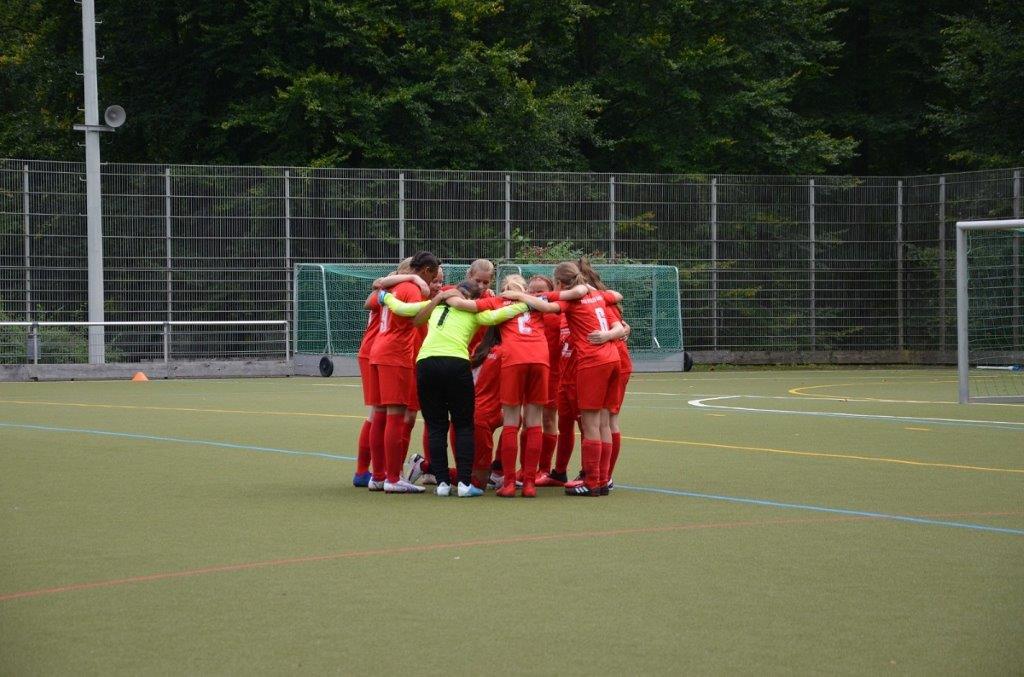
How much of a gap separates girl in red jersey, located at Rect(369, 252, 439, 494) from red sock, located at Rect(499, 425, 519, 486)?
681 mm

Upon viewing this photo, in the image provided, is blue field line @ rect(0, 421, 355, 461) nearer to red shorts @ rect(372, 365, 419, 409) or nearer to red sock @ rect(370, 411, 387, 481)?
red sock @ rect(370, 411, 387, 481)

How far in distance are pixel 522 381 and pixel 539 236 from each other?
1993 centimetres

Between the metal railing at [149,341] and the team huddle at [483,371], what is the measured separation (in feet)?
57.1

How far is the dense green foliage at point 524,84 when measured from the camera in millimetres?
34594

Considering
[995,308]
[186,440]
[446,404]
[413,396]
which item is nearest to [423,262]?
[413,396]

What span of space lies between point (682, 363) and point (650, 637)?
24479mm

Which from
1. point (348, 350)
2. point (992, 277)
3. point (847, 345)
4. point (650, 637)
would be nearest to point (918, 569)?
point (650, 637)

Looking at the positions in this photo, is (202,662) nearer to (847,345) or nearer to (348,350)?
(348,350)

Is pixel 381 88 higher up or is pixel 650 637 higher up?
pixel 381 88

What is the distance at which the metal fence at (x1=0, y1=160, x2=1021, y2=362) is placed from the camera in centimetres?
2766

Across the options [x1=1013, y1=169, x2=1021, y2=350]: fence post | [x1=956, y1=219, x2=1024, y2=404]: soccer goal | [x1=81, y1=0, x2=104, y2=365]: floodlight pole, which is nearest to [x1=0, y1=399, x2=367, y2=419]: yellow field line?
[x1=81, y1=0, x2=104, y2=365]: floodlight pole

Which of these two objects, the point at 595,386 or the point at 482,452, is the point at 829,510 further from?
the point at 482,452

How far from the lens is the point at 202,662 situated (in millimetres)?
5496

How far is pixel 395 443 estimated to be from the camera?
10570 mm
